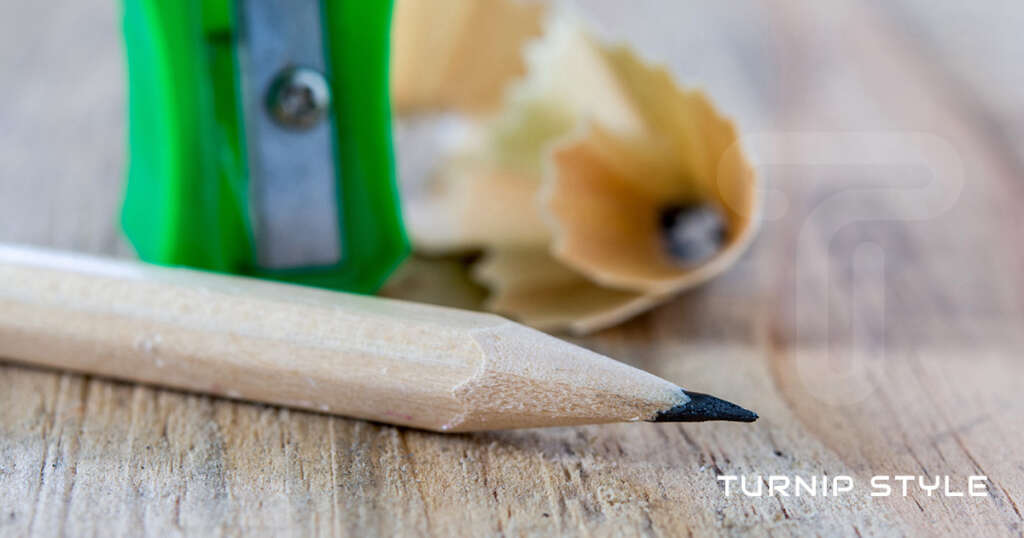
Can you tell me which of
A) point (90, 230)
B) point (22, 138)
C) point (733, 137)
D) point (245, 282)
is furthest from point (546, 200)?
point (22, 138)

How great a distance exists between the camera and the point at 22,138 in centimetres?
100

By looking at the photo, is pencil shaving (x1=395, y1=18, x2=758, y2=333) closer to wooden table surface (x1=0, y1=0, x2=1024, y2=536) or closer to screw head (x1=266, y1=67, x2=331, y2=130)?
wooden table surface (x1=0, y1=0, x2=1024, y2=536)

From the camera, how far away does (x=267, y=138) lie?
2.47 feet

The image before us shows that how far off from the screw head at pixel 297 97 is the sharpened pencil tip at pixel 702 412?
33 cm

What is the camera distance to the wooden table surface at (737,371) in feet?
1.85

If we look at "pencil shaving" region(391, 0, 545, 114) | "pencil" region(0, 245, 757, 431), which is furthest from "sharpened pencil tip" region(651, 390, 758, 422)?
"pencil shaving" region(391, 0, 545, 114)

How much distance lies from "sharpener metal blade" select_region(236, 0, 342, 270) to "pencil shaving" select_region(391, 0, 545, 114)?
0.28m

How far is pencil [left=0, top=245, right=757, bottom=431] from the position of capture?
1.86 ft

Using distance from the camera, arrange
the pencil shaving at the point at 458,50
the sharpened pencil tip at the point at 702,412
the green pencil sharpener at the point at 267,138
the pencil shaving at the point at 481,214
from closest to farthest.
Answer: the sharpened pencil tip at the point at 702,412 → the green pencil sharpener at the point at 267,138 → the pencil shaving at the point at 481,214 → the pencil shaving at the point at 458,50

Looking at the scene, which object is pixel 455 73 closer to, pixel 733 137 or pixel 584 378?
pixel 733 137

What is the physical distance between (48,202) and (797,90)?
75cm

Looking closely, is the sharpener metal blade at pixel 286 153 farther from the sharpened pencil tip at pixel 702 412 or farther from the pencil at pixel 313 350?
the sharpened pencil tip at pixel 702 412

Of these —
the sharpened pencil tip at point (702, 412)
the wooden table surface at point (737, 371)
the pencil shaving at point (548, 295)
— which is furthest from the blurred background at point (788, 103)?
the sharpened pencil tip at point (702, 412)

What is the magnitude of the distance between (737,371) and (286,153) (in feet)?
1.07
